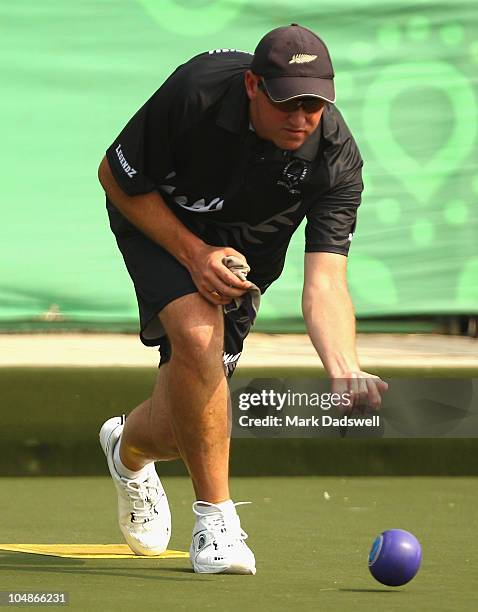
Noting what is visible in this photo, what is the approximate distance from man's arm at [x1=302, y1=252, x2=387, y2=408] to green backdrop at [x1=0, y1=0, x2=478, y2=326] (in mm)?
2457

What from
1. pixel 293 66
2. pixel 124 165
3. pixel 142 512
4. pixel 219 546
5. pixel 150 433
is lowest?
pixel 142 512

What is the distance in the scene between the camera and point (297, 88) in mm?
3688

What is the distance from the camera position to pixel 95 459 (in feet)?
19.9

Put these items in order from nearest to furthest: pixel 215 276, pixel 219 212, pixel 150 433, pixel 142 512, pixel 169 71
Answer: pixel 215 276 → pixel 219 212 → pixel 150 433 → pixel 142 512 → pixel 169 71

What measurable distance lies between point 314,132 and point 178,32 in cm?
274

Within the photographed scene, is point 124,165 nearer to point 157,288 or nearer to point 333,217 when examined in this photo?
point 157,288

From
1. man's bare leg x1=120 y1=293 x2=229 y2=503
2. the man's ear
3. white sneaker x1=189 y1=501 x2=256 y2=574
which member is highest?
the man's ear

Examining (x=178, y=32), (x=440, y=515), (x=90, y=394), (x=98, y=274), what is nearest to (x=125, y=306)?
(x=98, y=274)

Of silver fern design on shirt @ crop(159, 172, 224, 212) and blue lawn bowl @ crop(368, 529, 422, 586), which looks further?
silver fern design on shirt @ crop(159, 172, 224, 212)

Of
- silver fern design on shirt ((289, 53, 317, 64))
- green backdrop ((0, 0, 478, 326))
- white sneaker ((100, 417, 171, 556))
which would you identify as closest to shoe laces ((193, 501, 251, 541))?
white sneaker ((100, 417, 171, 556))

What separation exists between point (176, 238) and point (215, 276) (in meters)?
0.20

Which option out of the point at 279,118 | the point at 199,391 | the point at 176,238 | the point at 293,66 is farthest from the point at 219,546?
the point at 293,66

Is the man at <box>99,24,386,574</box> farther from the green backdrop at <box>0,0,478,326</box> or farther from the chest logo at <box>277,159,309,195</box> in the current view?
the green backdrop at <box>0,0,478,326</box>

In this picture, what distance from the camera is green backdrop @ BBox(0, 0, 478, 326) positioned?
661cm
